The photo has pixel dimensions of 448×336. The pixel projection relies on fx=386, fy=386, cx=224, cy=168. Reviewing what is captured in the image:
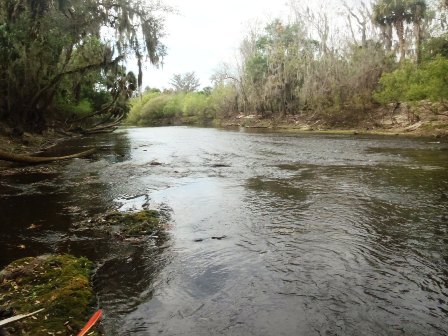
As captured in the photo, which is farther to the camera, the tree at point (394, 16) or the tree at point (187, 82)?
the tree at point (187, 82)

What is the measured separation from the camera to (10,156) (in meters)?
12.5

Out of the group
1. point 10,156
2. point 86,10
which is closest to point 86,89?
point 86,10

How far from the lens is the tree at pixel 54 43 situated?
67.6ft

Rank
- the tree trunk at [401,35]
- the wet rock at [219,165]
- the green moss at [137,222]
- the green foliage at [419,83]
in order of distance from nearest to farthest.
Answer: the green moss at [137,222] → the wet rock at [219,165] → the green foliage at [419,83] → the tree trunk at [401,35]

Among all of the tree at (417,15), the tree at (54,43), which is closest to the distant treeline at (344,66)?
the tree at (417,15)

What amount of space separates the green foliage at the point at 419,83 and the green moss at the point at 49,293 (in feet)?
100

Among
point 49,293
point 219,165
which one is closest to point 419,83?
point 219,165

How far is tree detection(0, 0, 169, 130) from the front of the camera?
20.6m

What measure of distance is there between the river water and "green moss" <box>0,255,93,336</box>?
1.11 feet

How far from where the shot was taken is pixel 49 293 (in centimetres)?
474

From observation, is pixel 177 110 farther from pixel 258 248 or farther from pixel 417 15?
pixel 258 248

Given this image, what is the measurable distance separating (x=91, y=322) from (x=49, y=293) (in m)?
0.81

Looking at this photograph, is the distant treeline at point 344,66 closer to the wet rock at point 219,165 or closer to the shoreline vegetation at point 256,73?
the shoreline vegetation at point 256,73

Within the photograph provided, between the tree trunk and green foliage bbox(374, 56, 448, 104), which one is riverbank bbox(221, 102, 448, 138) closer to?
green foliage bbox(374, 56, 448, 104)
